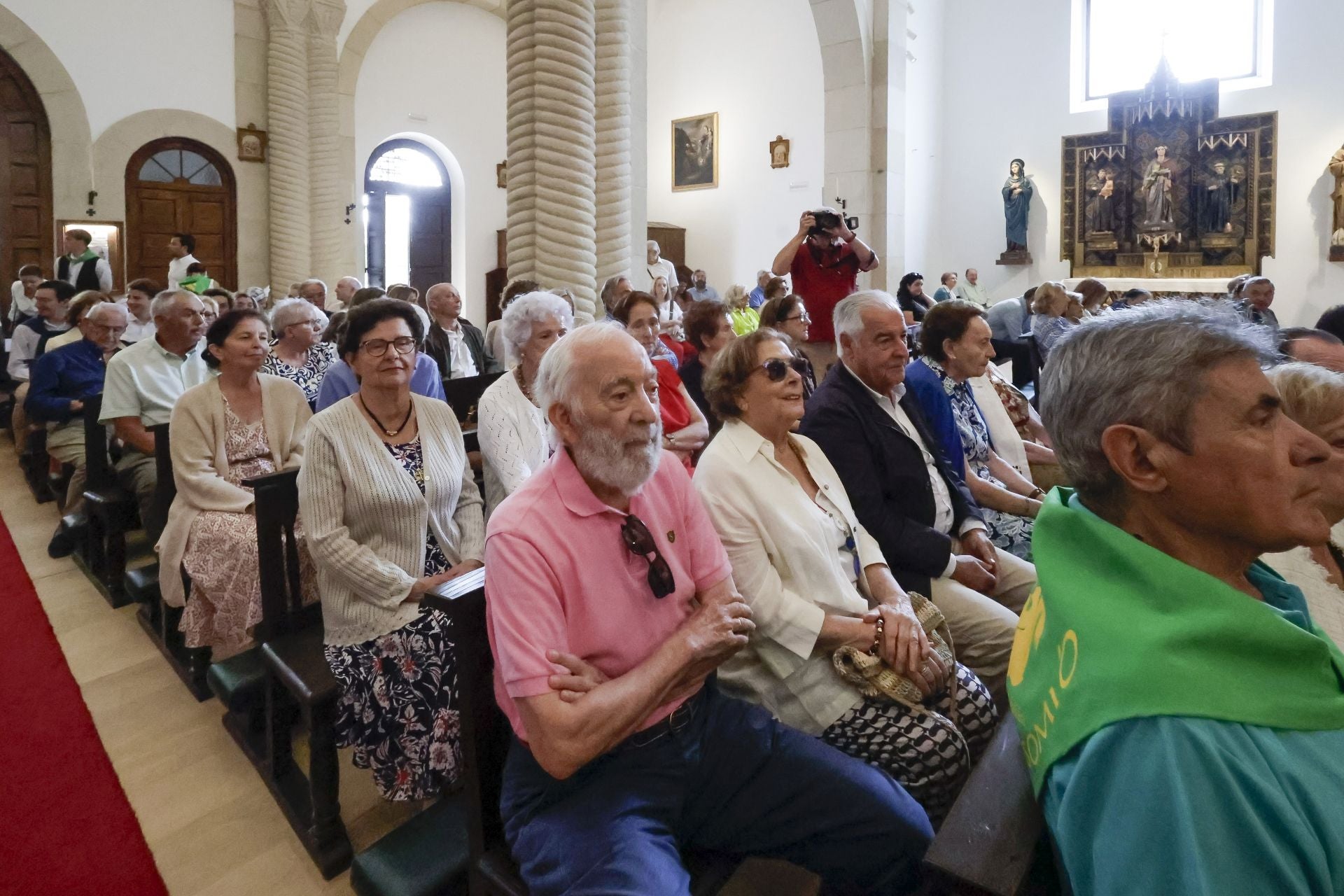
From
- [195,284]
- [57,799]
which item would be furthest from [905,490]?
[195,284]

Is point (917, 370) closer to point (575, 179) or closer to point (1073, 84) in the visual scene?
point (575, 179)

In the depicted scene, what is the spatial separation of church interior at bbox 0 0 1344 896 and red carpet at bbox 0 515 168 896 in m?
0.01

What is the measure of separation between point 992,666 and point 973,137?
14338mm

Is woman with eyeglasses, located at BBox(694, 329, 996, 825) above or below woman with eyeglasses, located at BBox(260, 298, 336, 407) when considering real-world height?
below

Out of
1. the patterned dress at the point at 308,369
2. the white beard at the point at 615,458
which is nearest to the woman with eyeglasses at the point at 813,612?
the white beard at the point at 615,458

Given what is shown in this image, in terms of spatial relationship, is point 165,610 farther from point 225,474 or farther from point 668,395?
point 668,395

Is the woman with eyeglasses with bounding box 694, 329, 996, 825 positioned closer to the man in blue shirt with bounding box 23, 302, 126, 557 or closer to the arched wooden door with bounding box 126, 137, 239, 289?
the man in blue shirt with bounding box 23, 302, 126, 557

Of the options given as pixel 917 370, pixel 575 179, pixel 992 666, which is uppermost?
pixel 575 179

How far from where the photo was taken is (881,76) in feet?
34.1

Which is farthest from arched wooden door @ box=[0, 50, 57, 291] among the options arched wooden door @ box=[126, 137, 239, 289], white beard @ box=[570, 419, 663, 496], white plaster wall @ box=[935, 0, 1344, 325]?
white plaster wall @ box=[935, 0, 1344, 325]

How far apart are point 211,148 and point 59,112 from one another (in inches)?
56.8

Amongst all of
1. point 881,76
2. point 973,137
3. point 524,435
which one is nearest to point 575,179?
point 524,435

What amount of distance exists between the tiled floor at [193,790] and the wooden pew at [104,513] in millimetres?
210

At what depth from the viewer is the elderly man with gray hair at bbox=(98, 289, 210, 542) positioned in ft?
12.6
